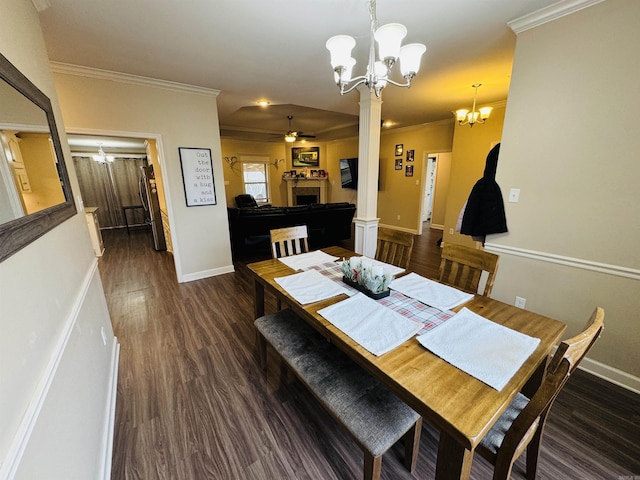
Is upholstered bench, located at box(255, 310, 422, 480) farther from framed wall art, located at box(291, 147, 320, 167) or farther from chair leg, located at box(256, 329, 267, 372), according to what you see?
framed wall art, located at box(291, 147, 320, 167)

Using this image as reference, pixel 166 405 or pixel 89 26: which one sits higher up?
pixel 89 26

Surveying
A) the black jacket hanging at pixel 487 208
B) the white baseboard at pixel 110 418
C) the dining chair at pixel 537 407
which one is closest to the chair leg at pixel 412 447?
the dining chair at pixel 537 407

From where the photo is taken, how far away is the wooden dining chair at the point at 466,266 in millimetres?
1551

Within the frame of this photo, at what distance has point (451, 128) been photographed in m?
5.29

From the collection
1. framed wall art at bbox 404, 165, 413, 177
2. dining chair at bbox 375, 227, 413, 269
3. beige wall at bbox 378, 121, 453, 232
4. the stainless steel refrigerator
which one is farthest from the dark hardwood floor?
framed wall art at bbox 404, 165, 413, 177

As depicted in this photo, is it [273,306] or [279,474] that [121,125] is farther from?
[279,474]

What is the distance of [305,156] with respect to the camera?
810cm

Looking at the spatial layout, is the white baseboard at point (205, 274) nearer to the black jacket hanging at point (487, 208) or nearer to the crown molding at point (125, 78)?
the crown molding at point (125, 78)

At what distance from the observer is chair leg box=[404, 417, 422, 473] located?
1201mm

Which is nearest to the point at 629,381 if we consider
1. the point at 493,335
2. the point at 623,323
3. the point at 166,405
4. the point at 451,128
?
the point at 623,323

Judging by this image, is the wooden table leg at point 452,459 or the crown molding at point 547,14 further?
the crown molding at point 547,14

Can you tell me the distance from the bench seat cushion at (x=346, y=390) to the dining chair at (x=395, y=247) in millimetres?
901

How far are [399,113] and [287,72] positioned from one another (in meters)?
2.67

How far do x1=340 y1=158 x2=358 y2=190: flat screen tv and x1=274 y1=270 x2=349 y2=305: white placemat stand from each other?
5.95 m
